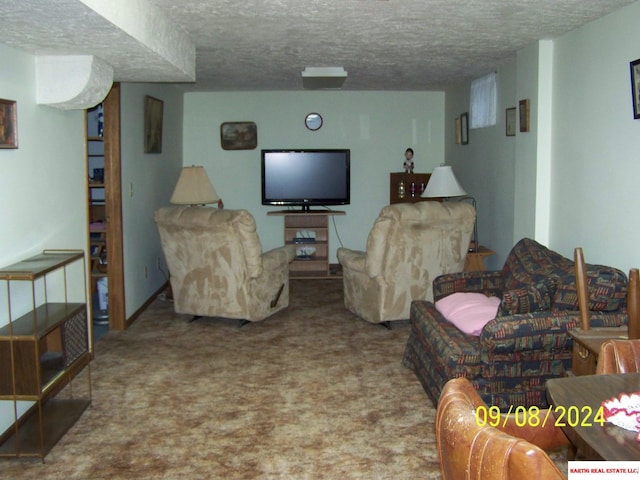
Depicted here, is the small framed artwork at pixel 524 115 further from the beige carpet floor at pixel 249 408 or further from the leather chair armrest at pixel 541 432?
the leather chair armrest at pixel 541 432

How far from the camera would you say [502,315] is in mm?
3365

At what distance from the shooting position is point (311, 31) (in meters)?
4.16

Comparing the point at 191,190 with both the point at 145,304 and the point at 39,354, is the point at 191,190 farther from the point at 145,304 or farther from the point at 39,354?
the point at 39,354

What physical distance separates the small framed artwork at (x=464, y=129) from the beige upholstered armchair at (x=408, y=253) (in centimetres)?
192

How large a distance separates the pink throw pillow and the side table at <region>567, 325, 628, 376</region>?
71 cm

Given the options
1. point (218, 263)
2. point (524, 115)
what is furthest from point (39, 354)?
point (524, 115)

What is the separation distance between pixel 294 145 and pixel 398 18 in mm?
4384

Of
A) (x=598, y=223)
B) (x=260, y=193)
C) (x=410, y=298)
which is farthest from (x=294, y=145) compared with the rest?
(x=598, y=223)

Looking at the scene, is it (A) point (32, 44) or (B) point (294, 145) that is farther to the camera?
(B) point (294, 145)

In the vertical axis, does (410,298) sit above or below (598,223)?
below

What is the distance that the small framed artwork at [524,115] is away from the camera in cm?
481

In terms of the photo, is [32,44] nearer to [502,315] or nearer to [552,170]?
[502,315]

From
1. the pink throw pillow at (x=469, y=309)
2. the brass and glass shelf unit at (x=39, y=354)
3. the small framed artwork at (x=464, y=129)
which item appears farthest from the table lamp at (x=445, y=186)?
the brass and glass shelf unit at (x=39, y=354)

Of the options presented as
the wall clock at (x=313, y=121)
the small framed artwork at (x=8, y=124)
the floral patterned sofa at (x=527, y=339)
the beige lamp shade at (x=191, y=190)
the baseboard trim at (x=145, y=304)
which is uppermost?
the wall clock at (x=313, y=121)
